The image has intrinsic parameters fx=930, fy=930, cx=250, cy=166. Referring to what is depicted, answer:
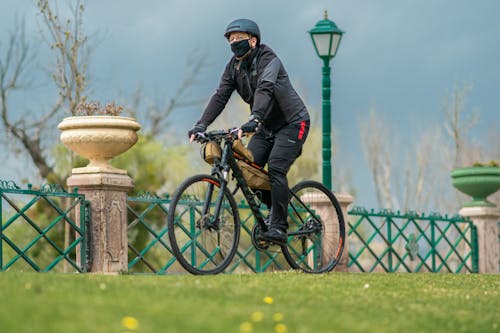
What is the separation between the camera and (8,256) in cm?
2305

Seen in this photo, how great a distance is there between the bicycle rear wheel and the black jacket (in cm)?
94

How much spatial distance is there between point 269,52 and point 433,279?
9.61 feet

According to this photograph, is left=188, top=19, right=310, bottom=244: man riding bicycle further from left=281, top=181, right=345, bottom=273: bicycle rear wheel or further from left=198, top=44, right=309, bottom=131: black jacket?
left=281, top=181, right=345, bottom=273: bicycle rear wheel

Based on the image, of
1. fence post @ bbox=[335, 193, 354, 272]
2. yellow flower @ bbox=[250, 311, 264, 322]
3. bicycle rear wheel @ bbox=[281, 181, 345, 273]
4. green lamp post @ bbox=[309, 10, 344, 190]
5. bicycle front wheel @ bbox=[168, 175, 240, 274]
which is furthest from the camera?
green lamp post @ bbox=[309, 10, 344, 190]

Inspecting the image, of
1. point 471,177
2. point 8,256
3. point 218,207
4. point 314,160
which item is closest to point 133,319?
point 218,207

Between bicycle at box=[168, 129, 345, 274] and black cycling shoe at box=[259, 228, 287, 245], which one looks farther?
black cycling shoe at box=[259, 228, 287, 245]

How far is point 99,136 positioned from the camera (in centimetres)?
1088

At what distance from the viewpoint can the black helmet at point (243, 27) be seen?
8.52m

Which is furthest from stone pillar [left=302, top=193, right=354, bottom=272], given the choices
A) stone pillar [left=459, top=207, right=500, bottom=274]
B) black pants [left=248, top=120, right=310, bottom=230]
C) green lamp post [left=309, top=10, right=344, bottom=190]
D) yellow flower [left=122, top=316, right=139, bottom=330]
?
stone pillar [left=459, top=207, right=500, bottom=274]

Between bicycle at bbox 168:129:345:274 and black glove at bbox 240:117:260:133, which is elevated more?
black glove at bbox 240:117:260:133

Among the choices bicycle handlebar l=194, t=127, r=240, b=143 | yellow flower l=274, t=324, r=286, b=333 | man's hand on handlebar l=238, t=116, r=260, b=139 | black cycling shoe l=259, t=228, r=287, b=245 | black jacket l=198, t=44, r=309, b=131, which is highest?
black jacket l=198, t=44, r=309, b=131

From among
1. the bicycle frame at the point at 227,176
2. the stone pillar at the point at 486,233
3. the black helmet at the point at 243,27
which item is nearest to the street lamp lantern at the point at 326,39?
the stone pillar at the point at 486,233

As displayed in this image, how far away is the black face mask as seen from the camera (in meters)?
8.54

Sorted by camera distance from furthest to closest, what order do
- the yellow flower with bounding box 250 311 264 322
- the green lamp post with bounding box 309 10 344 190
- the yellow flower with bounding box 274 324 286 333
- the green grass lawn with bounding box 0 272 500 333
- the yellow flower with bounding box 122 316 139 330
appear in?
the green lamp post with bounding box 309 10 344 190 → the yellow flower with bounding box 250 311 264 322 → the yellow flower with bounding box 274 324 286 333 → the green grass lawn with bounding box 0 272 500 333 → the yellow flower with bounding box 122 316 139 330
